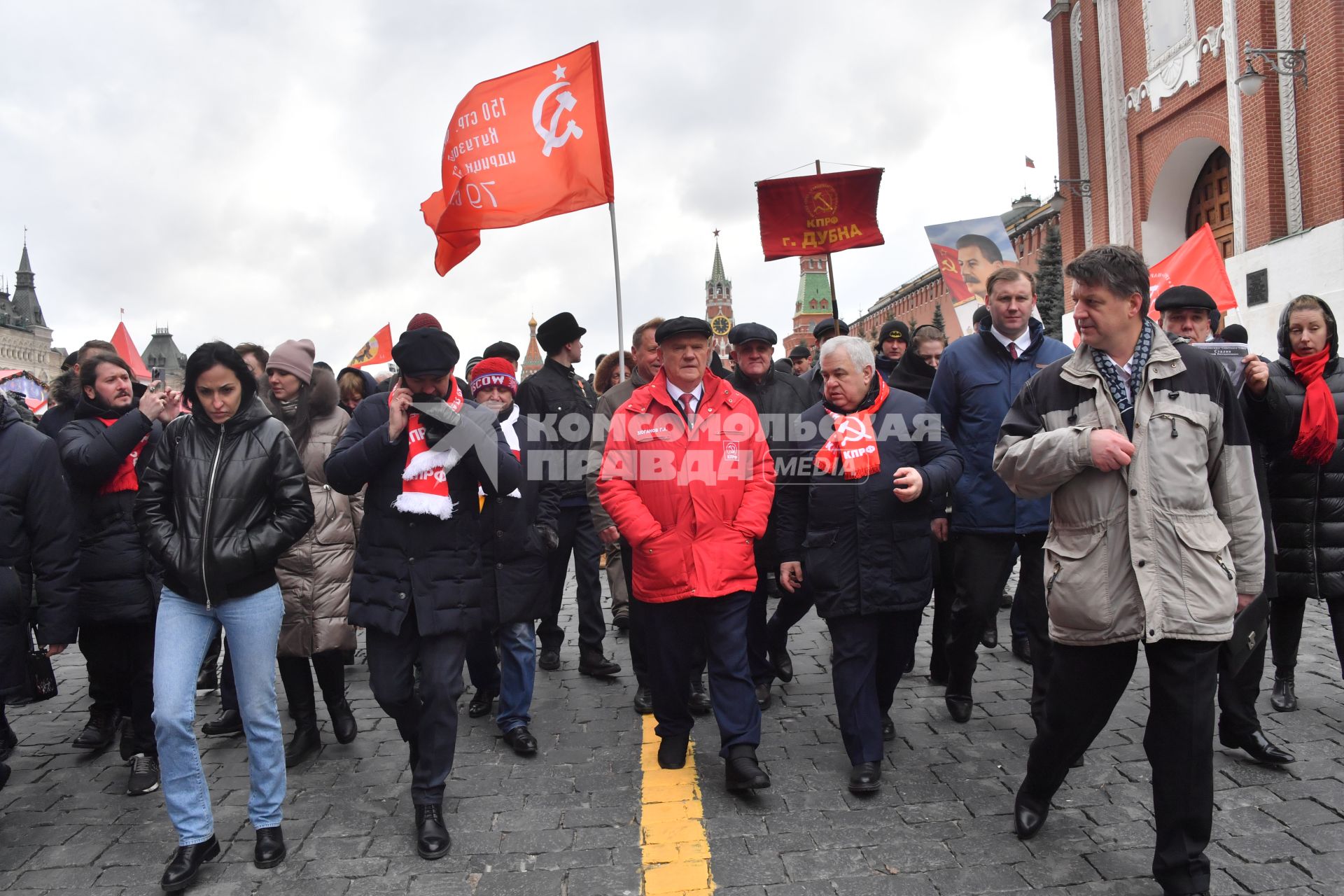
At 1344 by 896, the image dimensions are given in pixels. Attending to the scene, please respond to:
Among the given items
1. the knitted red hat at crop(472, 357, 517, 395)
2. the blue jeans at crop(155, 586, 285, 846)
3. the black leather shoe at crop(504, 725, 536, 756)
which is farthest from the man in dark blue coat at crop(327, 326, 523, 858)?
the knitted red hat at crop(472, 357, 517, 395)

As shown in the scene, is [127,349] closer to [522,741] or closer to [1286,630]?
[522,741]

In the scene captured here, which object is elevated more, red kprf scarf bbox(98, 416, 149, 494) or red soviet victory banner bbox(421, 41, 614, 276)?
red soviet victory banner bbox(421, 41, 614, 276)

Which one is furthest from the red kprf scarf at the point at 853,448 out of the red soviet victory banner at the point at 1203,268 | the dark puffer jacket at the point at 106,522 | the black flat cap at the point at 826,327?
the red soviet victory banner at the point at 1203,268

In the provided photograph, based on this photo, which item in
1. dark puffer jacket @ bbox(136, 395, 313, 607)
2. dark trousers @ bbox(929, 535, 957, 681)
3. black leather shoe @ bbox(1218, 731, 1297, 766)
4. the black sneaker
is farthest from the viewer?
dark trousers @ bbox(929, 535, 957, 681)

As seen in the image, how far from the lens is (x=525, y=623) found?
477cm

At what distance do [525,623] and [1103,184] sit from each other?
23.8 meters

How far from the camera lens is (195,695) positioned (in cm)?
361

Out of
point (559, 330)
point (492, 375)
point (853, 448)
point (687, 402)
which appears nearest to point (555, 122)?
point (559, 330)

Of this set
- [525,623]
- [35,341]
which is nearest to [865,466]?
[525,623]

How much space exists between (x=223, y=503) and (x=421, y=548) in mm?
809

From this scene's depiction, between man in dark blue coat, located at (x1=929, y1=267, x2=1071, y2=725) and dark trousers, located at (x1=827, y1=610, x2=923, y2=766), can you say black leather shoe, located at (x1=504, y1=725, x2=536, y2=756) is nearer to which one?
dark trousers, located at (x1=827, y1=610, x2=923, y2=766)

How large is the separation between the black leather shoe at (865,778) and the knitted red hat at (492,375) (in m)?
2.99

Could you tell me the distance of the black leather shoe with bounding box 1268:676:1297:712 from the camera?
4.70 meters

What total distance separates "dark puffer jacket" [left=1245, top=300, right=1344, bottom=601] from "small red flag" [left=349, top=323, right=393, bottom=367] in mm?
12427
